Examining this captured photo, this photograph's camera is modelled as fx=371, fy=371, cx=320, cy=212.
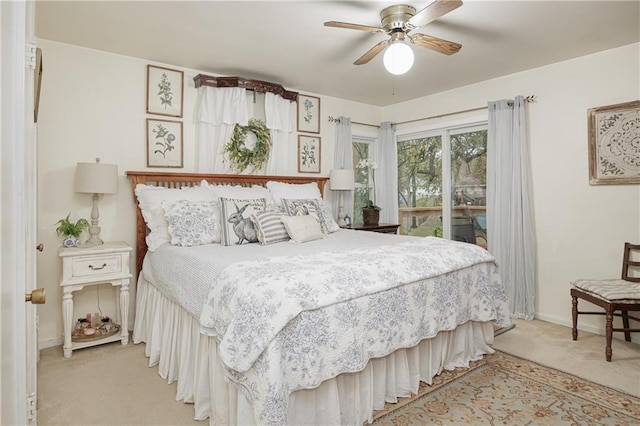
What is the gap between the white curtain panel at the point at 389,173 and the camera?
521cm

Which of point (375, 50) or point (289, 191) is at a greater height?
point (375, 50)

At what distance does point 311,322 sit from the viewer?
167cm

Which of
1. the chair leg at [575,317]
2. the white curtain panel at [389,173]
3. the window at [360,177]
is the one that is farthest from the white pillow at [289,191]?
the chair leg at [575,317]

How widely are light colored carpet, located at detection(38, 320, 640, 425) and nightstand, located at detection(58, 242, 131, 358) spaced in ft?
0.29

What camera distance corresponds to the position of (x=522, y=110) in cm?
379

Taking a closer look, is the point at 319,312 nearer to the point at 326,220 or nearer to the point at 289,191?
the point at 326,220

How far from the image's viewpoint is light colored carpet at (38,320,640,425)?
2.09 metres

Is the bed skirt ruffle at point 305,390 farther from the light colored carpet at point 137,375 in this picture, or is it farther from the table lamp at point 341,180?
the table lamp at point 341,180

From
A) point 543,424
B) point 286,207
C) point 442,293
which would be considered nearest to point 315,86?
point 286,207

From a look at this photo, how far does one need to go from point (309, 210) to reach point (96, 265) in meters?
1.78

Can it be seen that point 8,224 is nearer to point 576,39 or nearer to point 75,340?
point 75,340

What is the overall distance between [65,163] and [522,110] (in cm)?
430

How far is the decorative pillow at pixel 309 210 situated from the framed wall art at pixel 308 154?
41.5 inches

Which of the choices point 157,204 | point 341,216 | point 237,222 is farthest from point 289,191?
point 157,204
